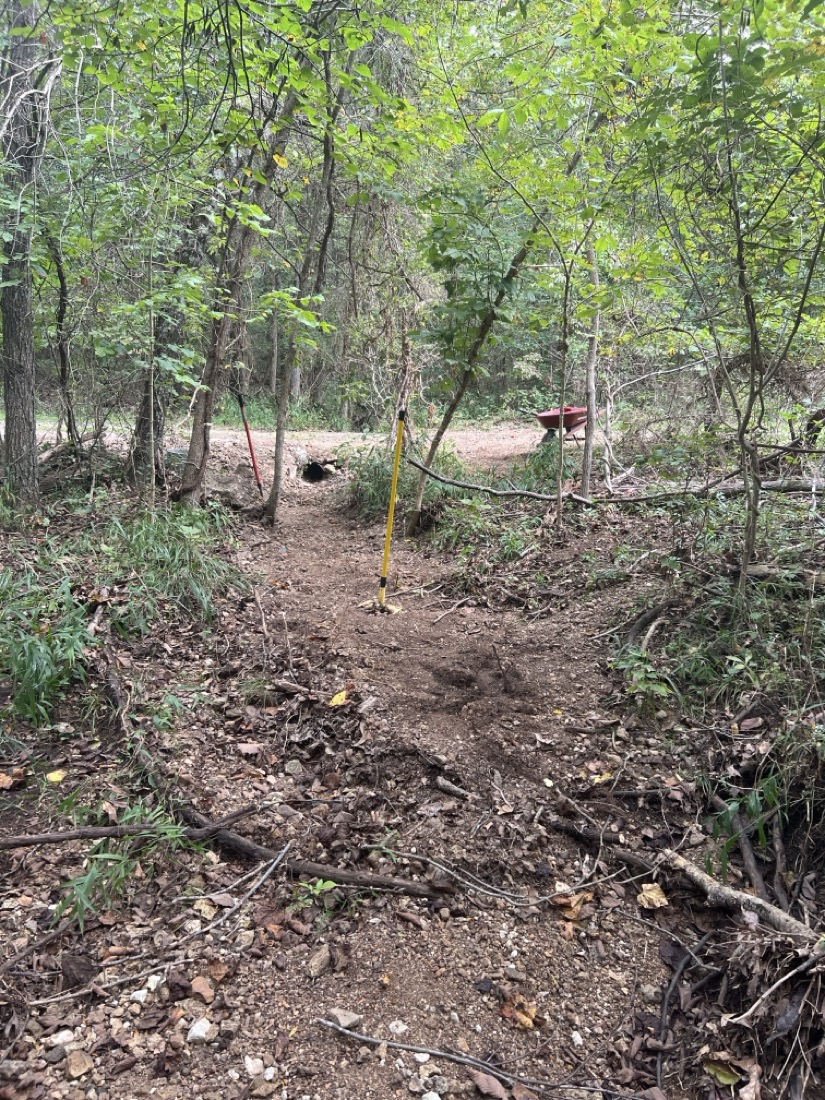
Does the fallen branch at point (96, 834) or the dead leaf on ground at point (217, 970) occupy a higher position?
the fallen branch at point (96, 834)

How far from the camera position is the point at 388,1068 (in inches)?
76.0

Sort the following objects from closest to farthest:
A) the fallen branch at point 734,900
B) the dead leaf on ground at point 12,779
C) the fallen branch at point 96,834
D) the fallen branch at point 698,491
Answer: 1. the fallen branch at point 734,900
2. the fallen branch at point 96,834
3. the dead leaf on ground at point 12,779
4. the fallen branch at point 698,491

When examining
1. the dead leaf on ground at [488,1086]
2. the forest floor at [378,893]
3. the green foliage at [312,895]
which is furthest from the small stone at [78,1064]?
the dead leaf on ground at [488,1086]

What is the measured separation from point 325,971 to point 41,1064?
35.6 inches

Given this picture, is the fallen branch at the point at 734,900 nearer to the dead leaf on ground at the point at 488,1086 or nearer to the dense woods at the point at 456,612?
the dense woods at the point at 456,612

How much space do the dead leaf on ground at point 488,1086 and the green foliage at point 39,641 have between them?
2.93 meters

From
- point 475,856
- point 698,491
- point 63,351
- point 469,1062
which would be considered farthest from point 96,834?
point 63,351

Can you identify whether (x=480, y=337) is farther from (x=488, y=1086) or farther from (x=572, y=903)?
(x=488, y=1086)

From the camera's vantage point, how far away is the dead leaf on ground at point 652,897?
242cm

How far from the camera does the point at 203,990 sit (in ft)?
7.20

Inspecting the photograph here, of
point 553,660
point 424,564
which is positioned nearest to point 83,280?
point 424,564

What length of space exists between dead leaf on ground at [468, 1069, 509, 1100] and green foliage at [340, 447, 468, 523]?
5.42 m

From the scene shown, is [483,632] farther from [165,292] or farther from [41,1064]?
[165,292]

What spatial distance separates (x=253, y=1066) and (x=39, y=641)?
9.13 ft
